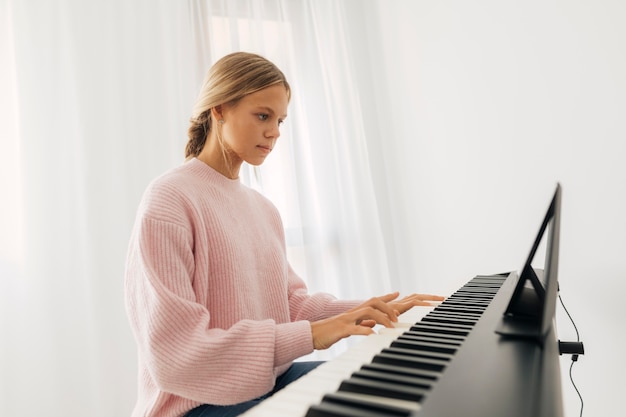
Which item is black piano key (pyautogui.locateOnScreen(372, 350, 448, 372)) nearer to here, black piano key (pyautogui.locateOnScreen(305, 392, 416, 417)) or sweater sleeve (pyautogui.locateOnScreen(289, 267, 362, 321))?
black piano key (pyautogui.locateOnScreen(305, 392, 416, 417))

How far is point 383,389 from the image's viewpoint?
44 centimetres

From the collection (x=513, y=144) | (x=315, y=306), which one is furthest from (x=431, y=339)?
(x=513, y=144)

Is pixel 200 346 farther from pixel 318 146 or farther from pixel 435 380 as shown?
pixel 318 146

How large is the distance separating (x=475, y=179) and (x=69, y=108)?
1.65 metres

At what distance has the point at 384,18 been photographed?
2496mm

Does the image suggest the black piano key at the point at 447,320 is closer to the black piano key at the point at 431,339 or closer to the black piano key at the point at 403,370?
the black piano key at the point at 431,339

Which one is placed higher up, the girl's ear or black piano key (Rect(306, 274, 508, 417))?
the girl's ear

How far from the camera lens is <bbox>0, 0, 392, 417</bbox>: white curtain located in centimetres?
168

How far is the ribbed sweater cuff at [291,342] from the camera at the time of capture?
31.4 inches

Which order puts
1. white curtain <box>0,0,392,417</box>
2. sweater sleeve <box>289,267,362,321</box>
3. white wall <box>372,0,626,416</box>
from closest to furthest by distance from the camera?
sweater sleeve <box>289,267,362,321</box> < white wall <box>372,0,626,416</box> < white curtain <box>0,0,392,417</box>

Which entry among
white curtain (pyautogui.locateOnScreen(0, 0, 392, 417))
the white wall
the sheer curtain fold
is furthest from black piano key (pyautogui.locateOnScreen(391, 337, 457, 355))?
the sheer curtain fold

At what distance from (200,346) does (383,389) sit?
43 cm

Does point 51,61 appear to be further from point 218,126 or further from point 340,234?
point 340,234

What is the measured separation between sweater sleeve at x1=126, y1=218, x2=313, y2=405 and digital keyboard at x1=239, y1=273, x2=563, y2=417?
A: 16 centimetres
